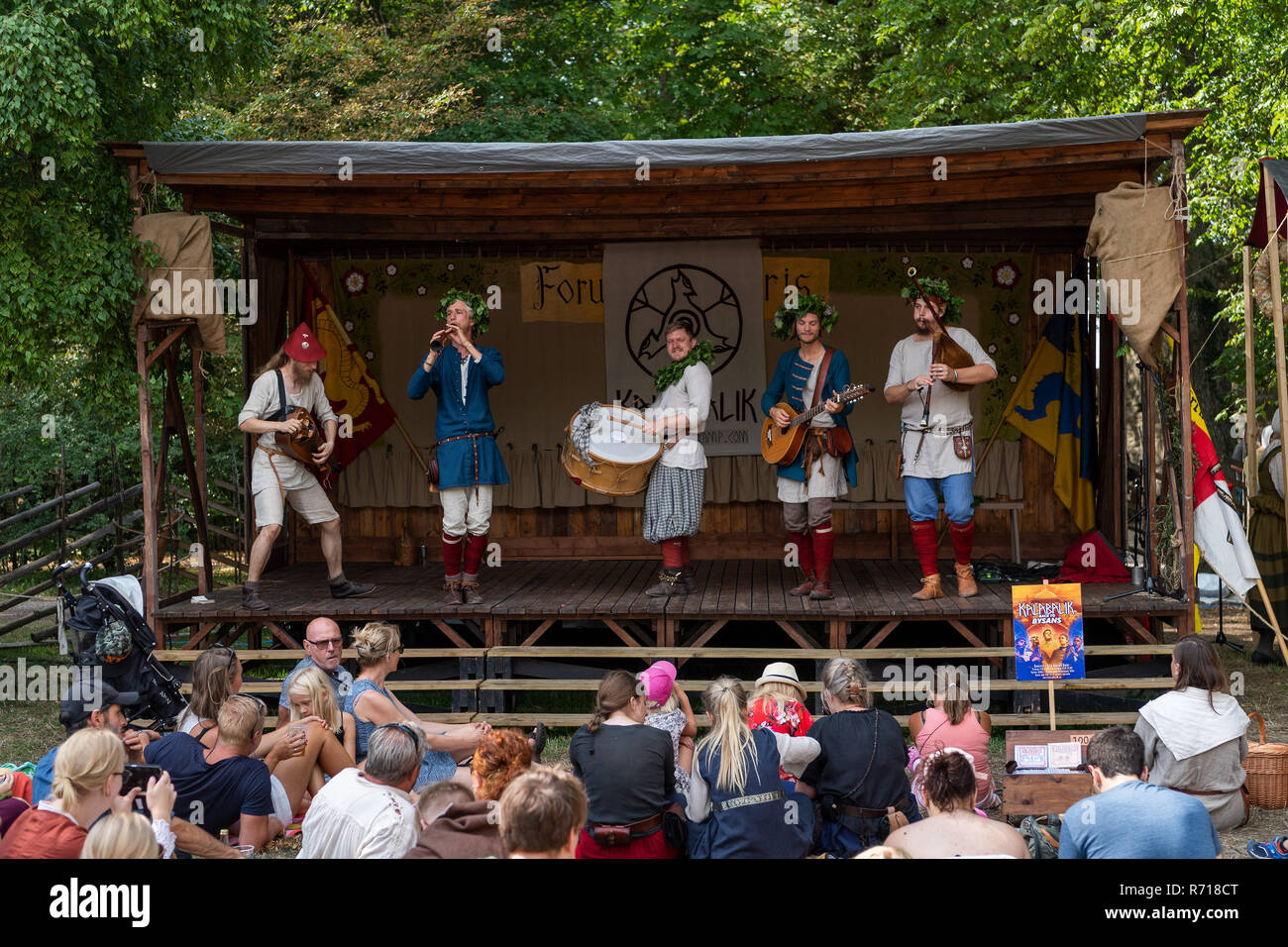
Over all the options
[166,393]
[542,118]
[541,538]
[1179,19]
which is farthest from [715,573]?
[542,118]

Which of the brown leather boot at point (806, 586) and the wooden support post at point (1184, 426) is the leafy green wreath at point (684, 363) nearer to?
the brown leather boot at point (806, 586)

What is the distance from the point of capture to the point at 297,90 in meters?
13.5

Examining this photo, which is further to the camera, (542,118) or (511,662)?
(542,118)

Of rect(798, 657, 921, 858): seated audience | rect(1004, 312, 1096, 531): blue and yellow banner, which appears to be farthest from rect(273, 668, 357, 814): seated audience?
rect(1004, 312, 1096, 531): blue and yellow banner

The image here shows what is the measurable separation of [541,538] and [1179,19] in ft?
26.1

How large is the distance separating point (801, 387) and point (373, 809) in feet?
14.2

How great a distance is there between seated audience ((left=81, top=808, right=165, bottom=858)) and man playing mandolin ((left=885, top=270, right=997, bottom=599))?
487cm

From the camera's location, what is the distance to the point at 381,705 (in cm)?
509

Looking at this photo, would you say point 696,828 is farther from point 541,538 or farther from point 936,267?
point 936,267

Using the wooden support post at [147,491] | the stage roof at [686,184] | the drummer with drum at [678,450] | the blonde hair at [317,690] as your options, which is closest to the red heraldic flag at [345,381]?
the stage roof at [686,184]

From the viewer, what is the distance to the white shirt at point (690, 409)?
7262 mm

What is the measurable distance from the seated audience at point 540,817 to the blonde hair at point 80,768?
4.59ft

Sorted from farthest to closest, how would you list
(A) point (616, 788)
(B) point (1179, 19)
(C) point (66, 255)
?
1. (B) point (1179, 19)
2. (C) point (66, 255)
3. (A) point (616, 788)

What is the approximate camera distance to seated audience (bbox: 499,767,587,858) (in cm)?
293
